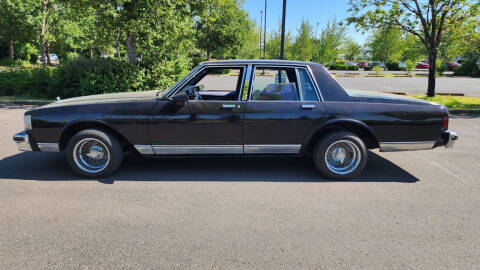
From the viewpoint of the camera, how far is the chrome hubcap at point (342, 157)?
4488 mm

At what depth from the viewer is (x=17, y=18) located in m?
27.2

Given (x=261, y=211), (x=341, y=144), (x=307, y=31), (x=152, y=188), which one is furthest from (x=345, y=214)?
(x=307, y=31)

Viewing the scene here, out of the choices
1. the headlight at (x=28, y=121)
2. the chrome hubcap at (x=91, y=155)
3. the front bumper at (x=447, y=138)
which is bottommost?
the chrome hubcap at (x=91, y=155)

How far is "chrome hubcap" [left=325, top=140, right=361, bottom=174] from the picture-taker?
14.7 ft

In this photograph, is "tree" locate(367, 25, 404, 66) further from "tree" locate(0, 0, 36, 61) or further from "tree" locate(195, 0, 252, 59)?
"tree" locate(0, 0, 36, 61)

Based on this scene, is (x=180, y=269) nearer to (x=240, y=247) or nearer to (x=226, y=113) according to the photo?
(x=240, y=247)

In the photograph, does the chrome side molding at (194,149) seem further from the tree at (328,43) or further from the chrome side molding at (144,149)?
the tree at (328,43)

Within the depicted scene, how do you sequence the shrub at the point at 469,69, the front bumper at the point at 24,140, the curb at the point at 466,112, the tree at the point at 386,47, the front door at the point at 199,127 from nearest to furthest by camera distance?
the front door at the point at 199,127 → the front bumper at the point at 24,140 → the curb at the point at 466,112 → the shrub at the point at 469,69 → the tree at the point at 386,47

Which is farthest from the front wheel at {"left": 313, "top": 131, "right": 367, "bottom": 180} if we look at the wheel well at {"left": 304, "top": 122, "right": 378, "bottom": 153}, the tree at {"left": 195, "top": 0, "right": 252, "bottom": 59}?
the tree at {"left": 195, "top": 0, "right": 252, "bottom": 59}

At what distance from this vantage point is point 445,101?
12102mm

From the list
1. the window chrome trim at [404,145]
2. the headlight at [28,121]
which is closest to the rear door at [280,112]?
the window chrome trim at [404,145]

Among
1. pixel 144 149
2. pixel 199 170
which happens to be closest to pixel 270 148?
pixel 199 170

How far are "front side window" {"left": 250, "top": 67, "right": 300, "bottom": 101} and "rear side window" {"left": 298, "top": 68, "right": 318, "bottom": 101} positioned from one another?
2.8 inches

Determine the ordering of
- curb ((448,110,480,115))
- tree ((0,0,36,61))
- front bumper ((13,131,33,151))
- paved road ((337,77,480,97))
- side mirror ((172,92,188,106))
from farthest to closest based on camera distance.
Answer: tree ((0,0,36,61)) → paved road ((337,77,480,97)) → curb ((448,110,480,115)) → front bumper ((13,131,33,151)) → side mirror ((172,92,188,106))
